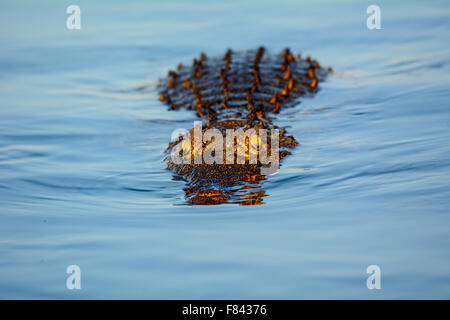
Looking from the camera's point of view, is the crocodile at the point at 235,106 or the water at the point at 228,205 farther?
the crocodile at the point at 235,106

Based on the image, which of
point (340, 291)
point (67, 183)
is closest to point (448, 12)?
point (67, 183)

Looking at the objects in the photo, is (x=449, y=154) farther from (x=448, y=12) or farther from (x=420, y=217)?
(x=448, y=12)

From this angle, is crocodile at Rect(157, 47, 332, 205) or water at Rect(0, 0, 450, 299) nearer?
water at Rect(0, 0, 450, 299)

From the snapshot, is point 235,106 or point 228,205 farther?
point 235,106

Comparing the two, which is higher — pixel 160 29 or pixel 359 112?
pixel 160 29
